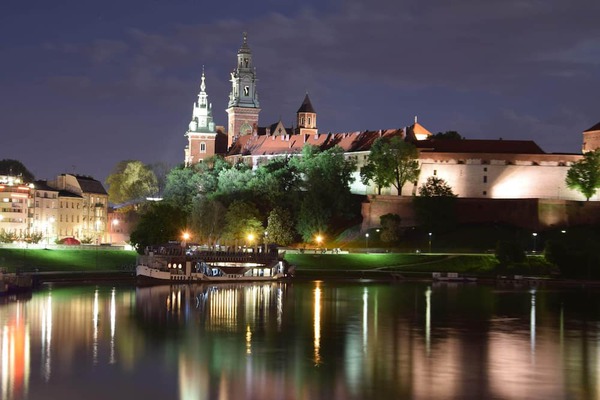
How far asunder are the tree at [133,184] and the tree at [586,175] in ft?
180

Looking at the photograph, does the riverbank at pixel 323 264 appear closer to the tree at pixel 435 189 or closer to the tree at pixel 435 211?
the tree at pixel 435 211

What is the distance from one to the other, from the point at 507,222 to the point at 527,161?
10.2m

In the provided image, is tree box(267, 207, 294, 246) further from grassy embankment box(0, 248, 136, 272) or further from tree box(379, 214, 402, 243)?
grassy embankment box(0, 248, 136, 272)

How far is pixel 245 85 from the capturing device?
150 m

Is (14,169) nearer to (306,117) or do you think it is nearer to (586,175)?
(306,117)

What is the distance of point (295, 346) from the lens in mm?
42406

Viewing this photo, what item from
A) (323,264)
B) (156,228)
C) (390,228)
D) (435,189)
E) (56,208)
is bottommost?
(323,264)

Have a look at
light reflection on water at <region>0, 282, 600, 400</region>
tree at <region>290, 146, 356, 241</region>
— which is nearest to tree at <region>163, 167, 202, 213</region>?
tree at <region>290, 146, 356, 241</region>

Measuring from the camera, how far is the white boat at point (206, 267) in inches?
3056

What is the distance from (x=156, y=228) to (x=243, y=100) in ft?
213

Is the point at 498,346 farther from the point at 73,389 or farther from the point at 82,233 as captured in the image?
the point at 82,233

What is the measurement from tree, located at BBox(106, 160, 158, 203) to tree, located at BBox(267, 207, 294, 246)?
123 feet

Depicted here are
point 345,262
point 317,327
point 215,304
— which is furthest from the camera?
point 345,262

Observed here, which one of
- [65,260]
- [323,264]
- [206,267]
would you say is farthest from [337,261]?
[65,260]
